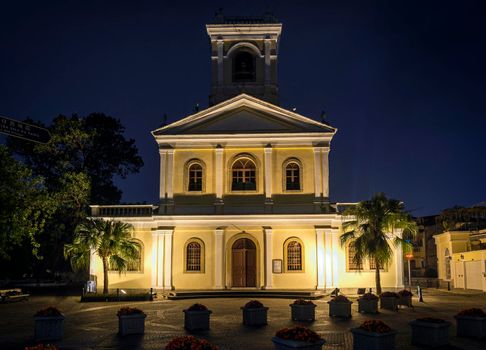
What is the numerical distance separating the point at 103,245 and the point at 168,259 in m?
4.29

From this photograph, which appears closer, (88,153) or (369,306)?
(369,306)

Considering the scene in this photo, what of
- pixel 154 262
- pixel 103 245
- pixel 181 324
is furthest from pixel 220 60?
pixel 181 324

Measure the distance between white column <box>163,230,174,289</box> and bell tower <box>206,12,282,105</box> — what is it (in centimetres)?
932

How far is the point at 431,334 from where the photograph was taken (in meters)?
13.6

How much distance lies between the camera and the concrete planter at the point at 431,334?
44.7ft

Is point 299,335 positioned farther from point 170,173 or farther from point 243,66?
point 243,66

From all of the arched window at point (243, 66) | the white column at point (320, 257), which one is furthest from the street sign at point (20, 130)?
the arched window at point (243, 66)

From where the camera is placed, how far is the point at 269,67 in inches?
1409

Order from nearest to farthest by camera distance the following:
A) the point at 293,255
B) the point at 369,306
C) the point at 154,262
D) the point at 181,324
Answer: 1. the point at 181,324
2. the point at 369,306
3. the point at 154,262
4. the point at 293,255

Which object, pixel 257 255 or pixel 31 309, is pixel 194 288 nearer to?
pixel 257 255

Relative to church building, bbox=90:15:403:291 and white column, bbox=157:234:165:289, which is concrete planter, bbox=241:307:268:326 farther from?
white column, bbox=157:234:165:289

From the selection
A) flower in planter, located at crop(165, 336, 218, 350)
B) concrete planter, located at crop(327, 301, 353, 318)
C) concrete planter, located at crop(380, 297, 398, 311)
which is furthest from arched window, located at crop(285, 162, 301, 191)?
flower in planter, located at crop(165, 336, 218, 350)

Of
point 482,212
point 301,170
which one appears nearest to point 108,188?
point 301,170

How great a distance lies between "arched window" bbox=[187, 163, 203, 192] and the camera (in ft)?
107
